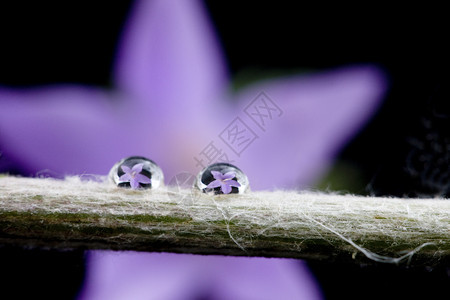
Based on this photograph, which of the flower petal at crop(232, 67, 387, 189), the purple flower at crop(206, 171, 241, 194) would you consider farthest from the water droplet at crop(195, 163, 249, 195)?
the flower petal at crop(232, 67, 387, 189)

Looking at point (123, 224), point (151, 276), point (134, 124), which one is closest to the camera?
point (123, 224)

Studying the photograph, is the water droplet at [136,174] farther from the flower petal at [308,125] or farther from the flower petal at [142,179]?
the flower petal at [308,125]

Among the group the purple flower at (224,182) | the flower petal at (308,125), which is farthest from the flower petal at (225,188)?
the flower petal at (308,125)

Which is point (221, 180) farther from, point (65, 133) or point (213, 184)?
point (65, 133)

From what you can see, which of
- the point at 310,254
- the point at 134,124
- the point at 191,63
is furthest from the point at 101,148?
the point at 310,254

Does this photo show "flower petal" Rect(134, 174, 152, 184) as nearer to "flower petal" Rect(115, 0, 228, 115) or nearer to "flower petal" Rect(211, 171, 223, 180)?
"flower petal" Rect(211, 171, 223, 180)

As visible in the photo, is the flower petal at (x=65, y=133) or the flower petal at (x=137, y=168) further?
the flower petal at (x=65, y=133)

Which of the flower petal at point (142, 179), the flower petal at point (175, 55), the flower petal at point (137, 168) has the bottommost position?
the flower petal at point (142, 179)

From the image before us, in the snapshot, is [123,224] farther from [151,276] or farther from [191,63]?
[191,63]
